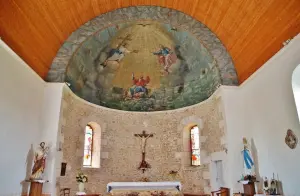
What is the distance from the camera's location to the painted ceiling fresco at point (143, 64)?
8633mm

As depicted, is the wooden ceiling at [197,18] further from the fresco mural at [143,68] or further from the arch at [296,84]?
the fresco mural at [143,68]

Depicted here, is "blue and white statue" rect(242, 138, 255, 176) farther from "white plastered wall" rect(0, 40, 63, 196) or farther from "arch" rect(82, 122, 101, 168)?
"arch" rect(82, 122, 101, 168)

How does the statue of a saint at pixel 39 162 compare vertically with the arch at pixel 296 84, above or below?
below

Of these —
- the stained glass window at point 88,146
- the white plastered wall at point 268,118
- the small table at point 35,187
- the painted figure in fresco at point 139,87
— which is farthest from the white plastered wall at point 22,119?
the white plastered wall at point 268,118

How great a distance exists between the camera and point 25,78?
268 inches

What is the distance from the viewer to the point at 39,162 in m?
6.76

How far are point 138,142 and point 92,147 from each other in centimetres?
192

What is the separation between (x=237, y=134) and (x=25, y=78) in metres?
6.38

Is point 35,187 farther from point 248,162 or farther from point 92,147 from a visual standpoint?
point 248,162

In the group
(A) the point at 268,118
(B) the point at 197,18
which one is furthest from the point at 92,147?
(A) the point at 268,118

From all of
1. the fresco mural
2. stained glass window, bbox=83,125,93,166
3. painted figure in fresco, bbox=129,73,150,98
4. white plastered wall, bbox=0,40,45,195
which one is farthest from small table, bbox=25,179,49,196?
painted figure in fresco, bbox=129,73,150,98

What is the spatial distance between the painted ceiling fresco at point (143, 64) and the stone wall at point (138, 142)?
1.46 ft

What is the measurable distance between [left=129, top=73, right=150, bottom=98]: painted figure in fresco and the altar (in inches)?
170

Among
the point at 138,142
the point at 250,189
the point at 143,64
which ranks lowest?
the point at 250,189
